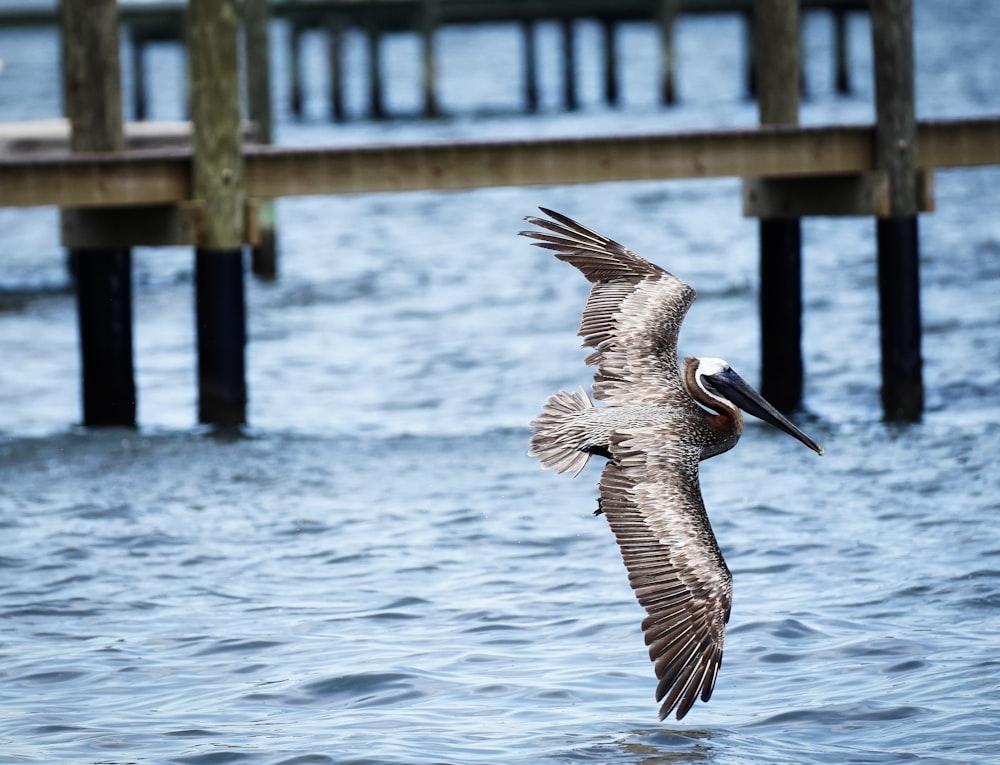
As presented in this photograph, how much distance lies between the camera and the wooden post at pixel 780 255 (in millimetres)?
13086

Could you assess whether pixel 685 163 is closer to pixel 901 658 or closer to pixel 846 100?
pixel 901 658

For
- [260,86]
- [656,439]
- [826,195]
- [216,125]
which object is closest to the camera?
[656,439]

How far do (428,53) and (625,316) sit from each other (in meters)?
31.3

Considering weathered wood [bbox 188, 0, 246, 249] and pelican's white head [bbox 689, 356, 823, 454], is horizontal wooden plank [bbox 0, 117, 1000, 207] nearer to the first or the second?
weathered wood [bbox 188, 0, 246, 249]

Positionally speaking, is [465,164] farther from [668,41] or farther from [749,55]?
[749,55]

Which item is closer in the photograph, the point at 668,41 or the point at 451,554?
the point at 451,554

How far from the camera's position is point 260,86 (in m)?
20.4

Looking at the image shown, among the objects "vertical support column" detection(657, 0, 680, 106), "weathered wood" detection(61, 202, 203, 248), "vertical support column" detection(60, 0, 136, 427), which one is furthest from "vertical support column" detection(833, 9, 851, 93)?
"weathered wood" detection(61, 202, 203, 248)

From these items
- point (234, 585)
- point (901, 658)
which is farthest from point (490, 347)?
point (901, 658)

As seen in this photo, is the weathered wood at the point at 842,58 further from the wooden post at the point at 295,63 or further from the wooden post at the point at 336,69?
the wooden post at the point at 295,63

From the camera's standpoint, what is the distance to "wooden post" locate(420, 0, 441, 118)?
38219 mm

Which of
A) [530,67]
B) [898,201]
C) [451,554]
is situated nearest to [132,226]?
[451,554]

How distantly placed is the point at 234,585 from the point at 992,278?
1239 centimetres

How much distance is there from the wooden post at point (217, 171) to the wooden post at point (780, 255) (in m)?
3.73
